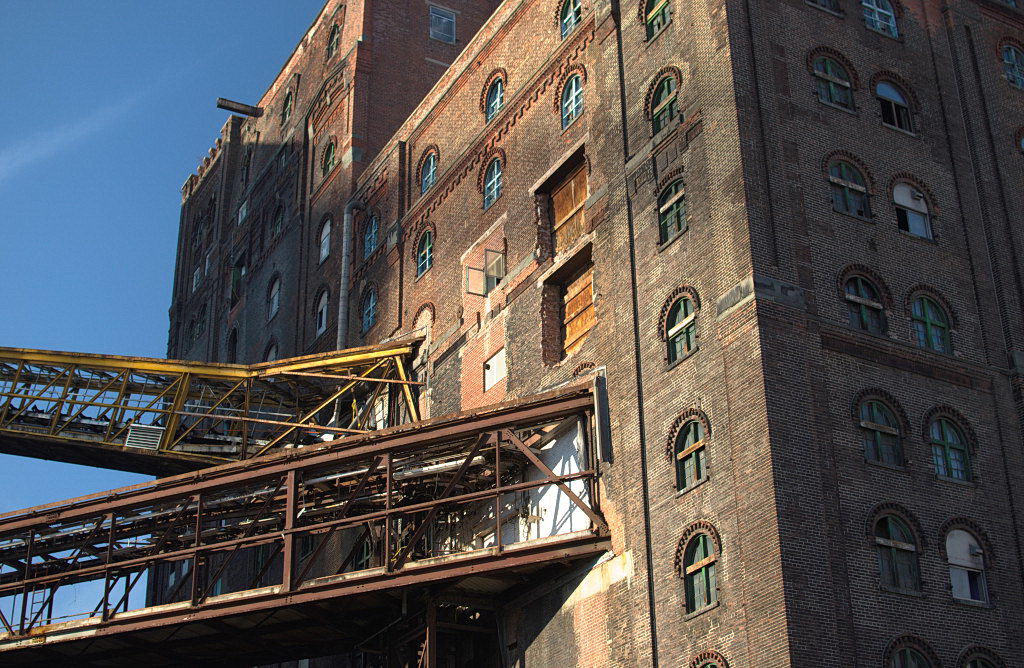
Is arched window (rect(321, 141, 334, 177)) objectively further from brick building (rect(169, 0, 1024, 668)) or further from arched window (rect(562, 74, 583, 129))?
arched window (rect(562, 74, 583, 129))

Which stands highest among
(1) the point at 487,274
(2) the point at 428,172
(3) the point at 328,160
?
(3) the point at 328,160

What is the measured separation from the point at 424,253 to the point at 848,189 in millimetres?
15168

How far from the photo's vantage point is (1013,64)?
33.3 meters

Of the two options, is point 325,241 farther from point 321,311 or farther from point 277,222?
point 277,222

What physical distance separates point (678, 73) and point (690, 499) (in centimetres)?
971

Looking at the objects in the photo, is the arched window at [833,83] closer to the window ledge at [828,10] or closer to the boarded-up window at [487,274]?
the window ledge at [828,10]

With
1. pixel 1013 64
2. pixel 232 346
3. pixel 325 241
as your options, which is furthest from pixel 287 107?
pixel 1013 64

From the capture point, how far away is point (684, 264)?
27.2 metres

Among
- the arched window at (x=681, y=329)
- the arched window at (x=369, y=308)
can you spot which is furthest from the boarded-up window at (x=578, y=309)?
the arched window at (x=369, y=308)

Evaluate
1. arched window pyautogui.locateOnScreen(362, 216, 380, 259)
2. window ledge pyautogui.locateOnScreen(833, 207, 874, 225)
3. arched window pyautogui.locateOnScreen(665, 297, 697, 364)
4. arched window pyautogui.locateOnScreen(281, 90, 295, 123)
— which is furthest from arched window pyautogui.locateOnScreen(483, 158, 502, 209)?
arched window pyautogui.locateOnScreen(281, 90, 295, 123)

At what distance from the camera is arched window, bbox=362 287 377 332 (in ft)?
139

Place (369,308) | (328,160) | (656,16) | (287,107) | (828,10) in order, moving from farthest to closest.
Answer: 1. (287,107)
2. (328,160)
3. (369,308)
4. (656,16)
5. (828,10)

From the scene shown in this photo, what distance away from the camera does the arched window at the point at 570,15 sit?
34.7m

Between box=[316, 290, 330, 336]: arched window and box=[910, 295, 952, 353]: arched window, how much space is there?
23.1 m
